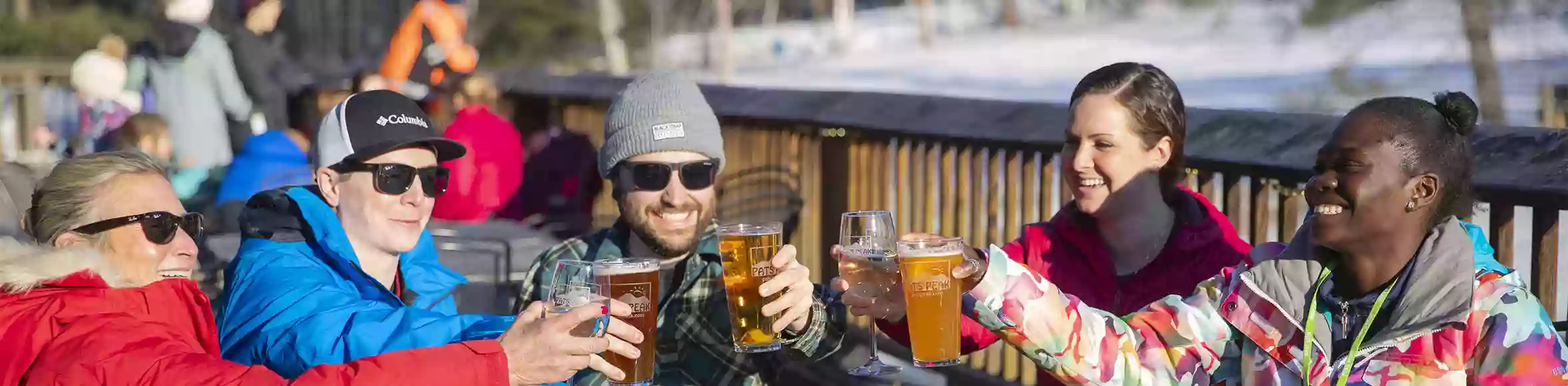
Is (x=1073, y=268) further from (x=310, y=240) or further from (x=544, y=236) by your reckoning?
(x=544, y=236)

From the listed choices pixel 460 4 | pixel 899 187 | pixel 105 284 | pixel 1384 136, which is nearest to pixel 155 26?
pixel 460 4

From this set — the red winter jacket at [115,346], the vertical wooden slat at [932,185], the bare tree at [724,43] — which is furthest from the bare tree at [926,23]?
the red winter jacket at [115,346]

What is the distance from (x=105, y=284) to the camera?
108 inches

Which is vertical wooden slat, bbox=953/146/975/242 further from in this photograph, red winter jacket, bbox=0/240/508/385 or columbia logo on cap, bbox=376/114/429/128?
red winter jacket, bbox=0/240/508/385

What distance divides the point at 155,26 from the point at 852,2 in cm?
4626

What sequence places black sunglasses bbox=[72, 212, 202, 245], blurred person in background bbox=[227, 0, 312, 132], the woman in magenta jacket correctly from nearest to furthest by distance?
black sunglasses bbox=[72, 212, 202, 245] → the woman in magenta jacket → blurred person in background bbox=[227, 0, 312, 132]

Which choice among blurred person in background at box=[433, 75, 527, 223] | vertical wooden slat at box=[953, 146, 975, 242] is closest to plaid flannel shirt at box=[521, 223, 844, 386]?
vertical wooden slat at box=[953, 146, 975, 242]

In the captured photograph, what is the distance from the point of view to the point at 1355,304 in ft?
8.89

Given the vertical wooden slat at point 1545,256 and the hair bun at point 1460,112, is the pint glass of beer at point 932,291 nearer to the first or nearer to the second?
the hair bun at point 1460,112

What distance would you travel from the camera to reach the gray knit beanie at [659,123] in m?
3.68

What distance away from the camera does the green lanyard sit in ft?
8.64

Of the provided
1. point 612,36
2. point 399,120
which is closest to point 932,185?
point 399,120

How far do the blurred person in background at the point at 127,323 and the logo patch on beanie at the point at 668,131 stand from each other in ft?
3.67

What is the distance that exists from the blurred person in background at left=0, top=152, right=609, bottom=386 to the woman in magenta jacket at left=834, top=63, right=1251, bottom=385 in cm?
109
